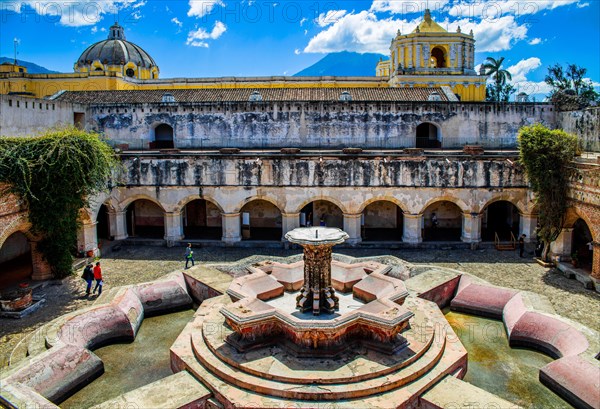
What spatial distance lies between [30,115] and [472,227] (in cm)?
2096

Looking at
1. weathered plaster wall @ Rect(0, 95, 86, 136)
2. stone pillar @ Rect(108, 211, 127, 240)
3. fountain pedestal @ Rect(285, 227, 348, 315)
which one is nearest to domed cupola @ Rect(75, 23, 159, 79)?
weathered plaster wall @ Rect(0, 95, 86, 136)

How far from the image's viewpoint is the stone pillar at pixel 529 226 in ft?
70.7

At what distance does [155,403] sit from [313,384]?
3.14 meters

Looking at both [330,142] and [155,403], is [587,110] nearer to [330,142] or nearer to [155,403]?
[330,142]

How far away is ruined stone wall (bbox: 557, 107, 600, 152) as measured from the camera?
23.9 metres

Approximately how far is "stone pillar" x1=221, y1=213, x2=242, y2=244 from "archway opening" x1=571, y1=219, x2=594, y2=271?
1387 cm

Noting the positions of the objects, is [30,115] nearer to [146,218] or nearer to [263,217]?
[146,218]

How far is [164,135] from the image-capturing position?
93.0 ft

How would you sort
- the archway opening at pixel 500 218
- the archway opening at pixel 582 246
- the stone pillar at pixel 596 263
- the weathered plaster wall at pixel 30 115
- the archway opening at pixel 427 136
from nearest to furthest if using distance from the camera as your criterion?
the stone pillar at pixel 596 263, the archway opening at pixel 582 246, the weathered plaster wall at pixel 30 115, the archway opening at pixel 500 218, the archway opening at pixel 427 136

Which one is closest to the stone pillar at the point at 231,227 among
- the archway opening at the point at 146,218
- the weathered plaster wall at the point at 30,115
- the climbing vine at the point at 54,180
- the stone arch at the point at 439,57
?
the archway opening at the point at 146,218

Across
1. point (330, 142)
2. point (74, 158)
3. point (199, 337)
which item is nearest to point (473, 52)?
point (330, 142)

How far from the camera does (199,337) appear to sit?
12133 millimetres

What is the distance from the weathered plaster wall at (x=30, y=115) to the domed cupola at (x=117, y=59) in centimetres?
1485

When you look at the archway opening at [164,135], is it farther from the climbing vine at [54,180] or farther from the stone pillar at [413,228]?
the stone pillar at [413,228]
